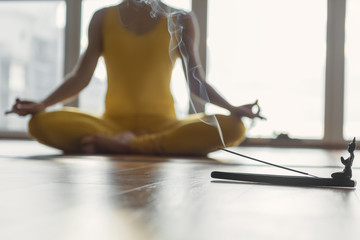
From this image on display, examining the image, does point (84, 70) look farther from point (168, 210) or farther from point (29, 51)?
point (29, 51)

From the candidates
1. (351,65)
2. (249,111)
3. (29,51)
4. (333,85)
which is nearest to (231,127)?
(249,111)

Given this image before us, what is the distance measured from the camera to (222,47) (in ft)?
6.58

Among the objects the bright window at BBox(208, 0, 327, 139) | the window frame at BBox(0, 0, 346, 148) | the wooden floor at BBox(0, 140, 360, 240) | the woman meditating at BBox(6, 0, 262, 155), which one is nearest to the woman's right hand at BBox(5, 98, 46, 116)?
the woman meditating at BBox(6, 0, 262, 155)

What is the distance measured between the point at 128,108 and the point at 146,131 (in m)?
0.13

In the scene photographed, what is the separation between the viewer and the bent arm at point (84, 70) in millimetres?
1968

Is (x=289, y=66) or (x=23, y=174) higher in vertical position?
(x=289, y=66)

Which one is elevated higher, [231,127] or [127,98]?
[127,98]

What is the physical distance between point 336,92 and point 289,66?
6.47 ft

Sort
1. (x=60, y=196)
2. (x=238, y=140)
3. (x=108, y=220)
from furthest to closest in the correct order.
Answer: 1. (x=238, y=140)
2. (x=60, y=196)
3. (x=108, y=220)

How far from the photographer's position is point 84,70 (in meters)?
2.04

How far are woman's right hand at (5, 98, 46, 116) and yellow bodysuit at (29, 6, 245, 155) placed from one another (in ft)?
0.13

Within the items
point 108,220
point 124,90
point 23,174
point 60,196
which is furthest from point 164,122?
point 108,220

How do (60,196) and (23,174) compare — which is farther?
(23,174)

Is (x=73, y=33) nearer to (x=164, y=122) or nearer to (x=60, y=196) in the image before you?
(x=164, y=122)
